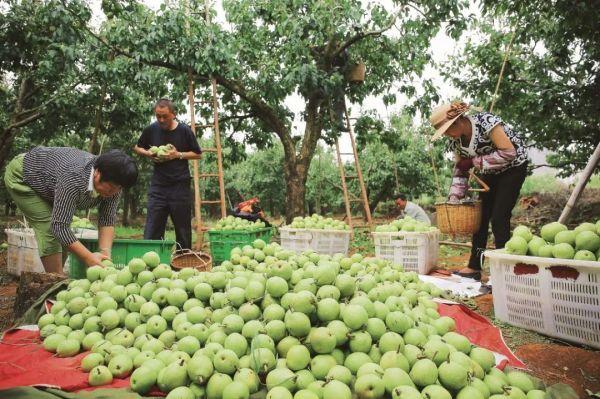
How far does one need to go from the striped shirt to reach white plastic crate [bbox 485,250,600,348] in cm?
328

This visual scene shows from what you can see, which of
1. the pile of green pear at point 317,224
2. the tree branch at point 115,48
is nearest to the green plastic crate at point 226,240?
the pile of green pear at point 317,224

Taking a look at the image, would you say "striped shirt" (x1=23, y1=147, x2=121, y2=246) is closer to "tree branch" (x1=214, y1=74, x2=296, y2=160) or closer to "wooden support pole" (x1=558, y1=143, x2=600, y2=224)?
"wooden support pole" (x1=558, y1=143, x2=600, y2=224)

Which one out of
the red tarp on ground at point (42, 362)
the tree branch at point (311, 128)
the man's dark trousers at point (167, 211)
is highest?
the tree branch at point (311, 128)

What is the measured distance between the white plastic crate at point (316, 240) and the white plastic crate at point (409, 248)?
0.88 meters

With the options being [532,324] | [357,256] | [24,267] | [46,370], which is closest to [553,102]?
[532,324]

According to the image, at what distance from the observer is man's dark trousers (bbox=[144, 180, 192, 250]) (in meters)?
4.73

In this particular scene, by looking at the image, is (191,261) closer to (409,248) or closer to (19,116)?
(409,248)

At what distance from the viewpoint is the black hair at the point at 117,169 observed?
9.33ft

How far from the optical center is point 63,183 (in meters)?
2.94

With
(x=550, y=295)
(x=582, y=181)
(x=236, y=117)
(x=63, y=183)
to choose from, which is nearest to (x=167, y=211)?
(x=63, y=183)

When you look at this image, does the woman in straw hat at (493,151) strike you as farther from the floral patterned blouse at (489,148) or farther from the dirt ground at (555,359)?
the dirt ground at (555,359)

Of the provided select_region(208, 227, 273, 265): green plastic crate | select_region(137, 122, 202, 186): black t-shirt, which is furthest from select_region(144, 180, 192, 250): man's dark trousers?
select_region(208, 227, 273, 265): green plastic crate

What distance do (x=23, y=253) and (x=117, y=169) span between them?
3.48 m

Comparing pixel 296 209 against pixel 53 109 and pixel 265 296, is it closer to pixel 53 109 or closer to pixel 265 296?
pixel 53 109
